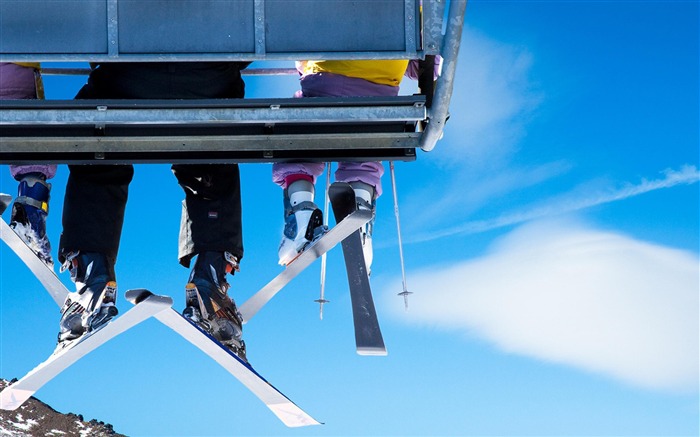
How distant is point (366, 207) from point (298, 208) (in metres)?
0.42

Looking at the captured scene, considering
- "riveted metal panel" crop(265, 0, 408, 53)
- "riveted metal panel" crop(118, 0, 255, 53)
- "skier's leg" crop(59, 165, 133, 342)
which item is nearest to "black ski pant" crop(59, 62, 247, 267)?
"skier's leg" crop(59, 165, 133, 342)

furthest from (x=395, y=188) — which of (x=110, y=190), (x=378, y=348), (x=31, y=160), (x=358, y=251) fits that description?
(x=31, y=160)

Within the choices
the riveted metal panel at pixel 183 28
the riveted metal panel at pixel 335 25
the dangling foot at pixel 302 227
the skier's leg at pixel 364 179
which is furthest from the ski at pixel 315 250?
the riveted metal panel at pixel 183 28

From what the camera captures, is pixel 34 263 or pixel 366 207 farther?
pixel 34 263

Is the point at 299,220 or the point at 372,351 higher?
the point at 299,220

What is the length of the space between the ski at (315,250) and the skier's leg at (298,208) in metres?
0.06

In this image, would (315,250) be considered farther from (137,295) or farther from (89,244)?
(89,244)

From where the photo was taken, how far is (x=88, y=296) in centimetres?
645

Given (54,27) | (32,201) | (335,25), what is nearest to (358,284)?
(335,25)

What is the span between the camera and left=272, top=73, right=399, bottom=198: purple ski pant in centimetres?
616

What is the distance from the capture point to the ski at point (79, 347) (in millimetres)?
5891

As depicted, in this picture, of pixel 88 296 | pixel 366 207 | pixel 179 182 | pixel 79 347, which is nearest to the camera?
pixel 79 347

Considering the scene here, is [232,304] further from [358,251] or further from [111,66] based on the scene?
[111,66]

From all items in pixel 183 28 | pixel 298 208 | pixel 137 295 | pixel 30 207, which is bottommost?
pixel 137 295
